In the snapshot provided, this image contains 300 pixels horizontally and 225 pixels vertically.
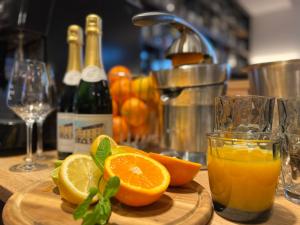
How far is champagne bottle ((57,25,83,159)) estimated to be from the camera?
0.65 metres

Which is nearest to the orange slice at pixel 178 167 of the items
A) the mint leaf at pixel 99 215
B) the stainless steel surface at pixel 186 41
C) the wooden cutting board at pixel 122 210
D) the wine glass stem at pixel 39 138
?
the wooden cutting board at pixel 122 210

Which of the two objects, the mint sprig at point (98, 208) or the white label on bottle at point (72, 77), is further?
the white label on bottle at point (72, 77)

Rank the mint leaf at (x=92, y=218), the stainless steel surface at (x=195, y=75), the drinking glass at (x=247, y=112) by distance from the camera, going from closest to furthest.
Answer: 1. the mint leaf at (x=92, y=218)
2. the drinking glass at (x=247, y=112)
3. the stainless steel surface at (x=195, y=75)

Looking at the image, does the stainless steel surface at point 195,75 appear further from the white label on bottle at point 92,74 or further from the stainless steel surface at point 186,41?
the white label on bottle at point 92,74

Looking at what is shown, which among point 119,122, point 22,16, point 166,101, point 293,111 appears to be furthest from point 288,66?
point 22,16

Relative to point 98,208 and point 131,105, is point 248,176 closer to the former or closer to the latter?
point 98,208

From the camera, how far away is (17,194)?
0.38 metres

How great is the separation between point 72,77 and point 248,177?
557 mm

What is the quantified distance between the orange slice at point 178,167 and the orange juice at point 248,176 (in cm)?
6

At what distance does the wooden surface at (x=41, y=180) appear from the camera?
34cm

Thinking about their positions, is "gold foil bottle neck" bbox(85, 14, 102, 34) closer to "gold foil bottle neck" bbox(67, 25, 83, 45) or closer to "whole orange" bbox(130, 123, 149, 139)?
"gold foil bottle neck" bbox(67, 25, 83, 45)

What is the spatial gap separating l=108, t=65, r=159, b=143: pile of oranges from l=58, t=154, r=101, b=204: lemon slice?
12.6 inches

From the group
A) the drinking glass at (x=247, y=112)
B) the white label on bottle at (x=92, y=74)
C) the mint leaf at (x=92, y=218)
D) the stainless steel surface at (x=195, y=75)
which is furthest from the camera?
the white label on bottle at (x=92, y=74)

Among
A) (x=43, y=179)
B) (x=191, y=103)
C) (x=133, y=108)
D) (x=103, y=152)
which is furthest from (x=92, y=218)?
(x=133, y=108)
